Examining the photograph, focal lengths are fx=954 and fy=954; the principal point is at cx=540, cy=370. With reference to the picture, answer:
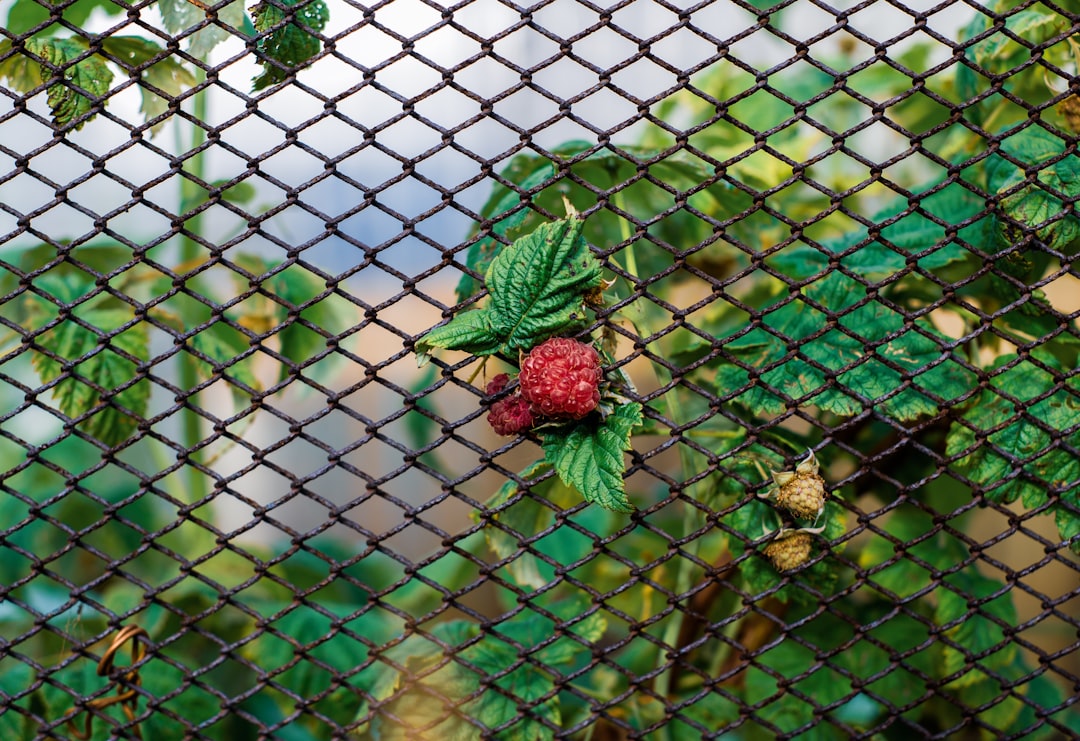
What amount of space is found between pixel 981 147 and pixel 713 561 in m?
0.57

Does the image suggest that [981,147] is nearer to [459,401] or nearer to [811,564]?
[811,564]

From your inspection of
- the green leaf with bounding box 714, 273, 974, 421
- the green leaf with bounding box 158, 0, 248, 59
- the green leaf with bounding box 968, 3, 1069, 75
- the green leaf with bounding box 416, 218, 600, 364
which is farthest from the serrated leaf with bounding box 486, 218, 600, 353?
the green leaf with bounding box 968, 3, 1069, 75

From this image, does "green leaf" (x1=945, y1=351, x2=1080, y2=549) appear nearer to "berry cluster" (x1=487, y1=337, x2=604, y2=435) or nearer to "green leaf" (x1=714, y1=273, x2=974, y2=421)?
"green leaf" (x1=714, y1=273, x2=974, y2=421)

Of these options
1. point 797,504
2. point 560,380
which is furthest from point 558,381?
point 797,504

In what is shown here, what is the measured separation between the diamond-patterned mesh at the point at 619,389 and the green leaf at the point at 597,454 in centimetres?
2

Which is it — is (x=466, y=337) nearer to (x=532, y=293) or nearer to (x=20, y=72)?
(x=532, y=293)

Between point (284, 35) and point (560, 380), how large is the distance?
32 centimetres

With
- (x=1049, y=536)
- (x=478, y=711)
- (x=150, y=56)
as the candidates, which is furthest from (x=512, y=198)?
(x=1049, y=536)

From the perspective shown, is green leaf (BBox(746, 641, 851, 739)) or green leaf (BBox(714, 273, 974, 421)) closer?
green leaf (BBox(714, 273, 974, 421))

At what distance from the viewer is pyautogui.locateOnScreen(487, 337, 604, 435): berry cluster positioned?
0.64 meters

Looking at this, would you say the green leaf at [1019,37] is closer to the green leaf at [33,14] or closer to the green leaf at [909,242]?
the green leaf at [909,242]

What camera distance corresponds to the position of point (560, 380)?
0.64 metres

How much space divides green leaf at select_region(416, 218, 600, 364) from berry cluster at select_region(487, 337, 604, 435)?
0.02 meters

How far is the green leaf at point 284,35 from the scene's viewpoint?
0.68 meters
